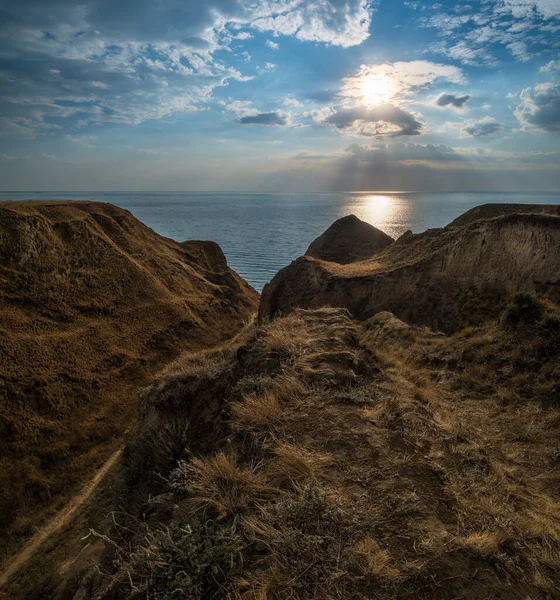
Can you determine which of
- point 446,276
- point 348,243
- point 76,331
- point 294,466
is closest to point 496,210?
point 446,276

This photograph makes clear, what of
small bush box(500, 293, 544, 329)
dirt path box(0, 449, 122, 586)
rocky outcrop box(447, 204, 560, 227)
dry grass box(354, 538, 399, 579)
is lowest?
dirt path box(0, 449, 122, 586)

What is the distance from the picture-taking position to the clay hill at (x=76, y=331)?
16.8m

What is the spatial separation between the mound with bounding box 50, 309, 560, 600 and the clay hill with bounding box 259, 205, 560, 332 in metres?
8.33

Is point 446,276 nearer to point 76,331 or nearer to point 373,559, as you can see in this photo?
point 373,559

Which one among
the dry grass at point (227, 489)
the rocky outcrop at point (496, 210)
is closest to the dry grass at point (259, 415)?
the dry grass at point (227, 489)

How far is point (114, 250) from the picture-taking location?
33.2 metres

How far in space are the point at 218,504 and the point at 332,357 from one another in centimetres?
400

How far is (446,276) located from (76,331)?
23.7m

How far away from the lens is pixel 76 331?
24.4m

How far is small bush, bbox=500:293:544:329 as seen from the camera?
30.7 feet

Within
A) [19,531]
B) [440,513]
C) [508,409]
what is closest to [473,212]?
[508,409]

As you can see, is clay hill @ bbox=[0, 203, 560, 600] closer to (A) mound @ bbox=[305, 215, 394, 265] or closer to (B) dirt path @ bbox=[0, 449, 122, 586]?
(B) dirt path @ bbox=[0, 449, 122, 586]

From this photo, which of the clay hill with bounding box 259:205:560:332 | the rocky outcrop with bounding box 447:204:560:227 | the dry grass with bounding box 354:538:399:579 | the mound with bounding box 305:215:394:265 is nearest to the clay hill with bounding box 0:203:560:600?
the dry grass with bounding box 354:538:399:579

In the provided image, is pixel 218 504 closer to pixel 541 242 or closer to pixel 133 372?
pixel 541 242
